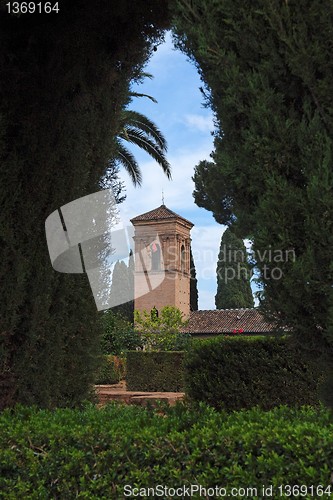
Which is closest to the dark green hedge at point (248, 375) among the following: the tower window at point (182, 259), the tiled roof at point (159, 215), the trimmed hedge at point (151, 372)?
the trimmed hedge at point (151, 372)

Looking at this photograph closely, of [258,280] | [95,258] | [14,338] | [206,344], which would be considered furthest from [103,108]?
[206,344]

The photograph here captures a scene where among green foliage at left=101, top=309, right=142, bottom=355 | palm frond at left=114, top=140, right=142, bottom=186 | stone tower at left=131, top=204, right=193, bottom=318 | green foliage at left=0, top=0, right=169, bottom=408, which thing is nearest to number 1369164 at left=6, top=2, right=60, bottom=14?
green foliage at left=0, top=0, right=169, bottom=408

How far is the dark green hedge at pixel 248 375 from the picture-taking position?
391 inches

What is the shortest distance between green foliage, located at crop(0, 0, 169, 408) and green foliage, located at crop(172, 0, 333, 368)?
93.8 inches

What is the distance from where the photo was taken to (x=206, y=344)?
10.1 m

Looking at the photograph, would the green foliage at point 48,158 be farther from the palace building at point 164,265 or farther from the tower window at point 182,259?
the tower window at point 182,259

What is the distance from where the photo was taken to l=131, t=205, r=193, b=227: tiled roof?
178 feet

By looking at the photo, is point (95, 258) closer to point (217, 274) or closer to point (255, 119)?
point (255, 119)

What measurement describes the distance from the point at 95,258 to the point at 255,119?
12.2ft

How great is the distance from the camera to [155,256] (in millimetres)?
57156

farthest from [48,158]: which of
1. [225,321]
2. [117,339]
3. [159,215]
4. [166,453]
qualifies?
[159,215]

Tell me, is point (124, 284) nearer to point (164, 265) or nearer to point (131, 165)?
point (164, 265)

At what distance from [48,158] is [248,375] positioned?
20.0 ft

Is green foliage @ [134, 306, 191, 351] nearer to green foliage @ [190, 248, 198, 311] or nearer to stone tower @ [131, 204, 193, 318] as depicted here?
stone tower @ [131, 204, 193, 318]
